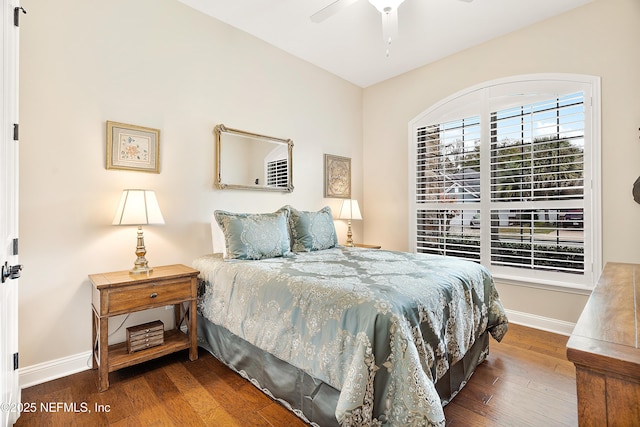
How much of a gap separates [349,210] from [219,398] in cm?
262

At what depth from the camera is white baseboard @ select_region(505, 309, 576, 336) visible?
2936 mm

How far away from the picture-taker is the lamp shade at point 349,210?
159 inches

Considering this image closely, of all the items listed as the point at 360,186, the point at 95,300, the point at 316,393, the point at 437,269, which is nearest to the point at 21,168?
the point at 95,300

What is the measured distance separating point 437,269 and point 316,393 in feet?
3.61

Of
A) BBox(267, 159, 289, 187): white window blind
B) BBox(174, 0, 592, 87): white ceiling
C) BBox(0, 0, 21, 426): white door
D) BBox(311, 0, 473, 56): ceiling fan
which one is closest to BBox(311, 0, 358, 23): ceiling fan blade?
BBox(311, 0, 473, 56): ceiling fan

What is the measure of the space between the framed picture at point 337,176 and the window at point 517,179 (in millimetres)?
973

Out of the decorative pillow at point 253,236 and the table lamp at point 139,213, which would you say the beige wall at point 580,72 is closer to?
the decorative pillow at point 253,236

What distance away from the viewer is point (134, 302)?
83.6 inches

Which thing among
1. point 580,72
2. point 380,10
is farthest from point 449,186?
point 380,10

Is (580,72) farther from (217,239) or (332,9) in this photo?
(217,239)

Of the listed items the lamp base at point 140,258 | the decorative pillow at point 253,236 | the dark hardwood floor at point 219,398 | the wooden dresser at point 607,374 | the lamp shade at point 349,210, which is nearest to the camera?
the wooden dresser at point 607,374

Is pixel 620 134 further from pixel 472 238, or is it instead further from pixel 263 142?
pixel 263 142

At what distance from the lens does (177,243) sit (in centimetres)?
278

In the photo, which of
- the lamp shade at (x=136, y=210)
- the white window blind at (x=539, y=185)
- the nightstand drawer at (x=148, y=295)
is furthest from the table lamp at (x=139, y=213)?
the white window blind at (x=539, y=185)
